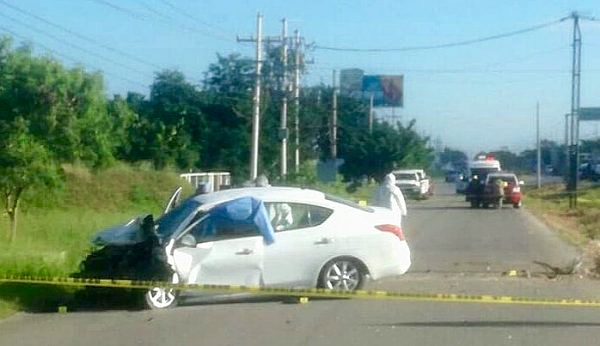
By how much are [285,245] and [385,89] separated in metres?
99.0

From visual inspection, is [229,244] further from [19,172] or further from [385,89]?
[385,89]

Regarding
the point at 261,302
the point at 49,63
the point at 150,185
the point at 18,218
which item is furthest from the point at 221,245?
the point at 150,185

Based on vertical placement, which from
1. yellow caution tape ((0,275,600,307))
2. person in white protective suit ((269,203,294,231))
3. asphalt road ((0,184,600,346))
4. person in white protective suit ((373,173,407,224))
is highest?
person in white protective suit ((373,173,407,224))

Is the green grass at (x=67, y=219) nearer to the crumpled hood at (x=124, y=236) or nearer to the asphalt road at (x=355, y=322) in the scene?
the crumpled hood at (x=124, y=236)

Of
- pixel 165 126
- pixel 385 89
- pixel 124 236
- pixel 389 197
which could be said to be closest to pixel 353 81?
pixel 385 89

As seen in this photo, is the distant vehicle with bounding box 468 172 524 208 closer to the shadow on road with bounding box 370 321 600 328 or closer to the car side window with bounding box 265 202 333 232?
the car side window with bounding box 265 202 333 232

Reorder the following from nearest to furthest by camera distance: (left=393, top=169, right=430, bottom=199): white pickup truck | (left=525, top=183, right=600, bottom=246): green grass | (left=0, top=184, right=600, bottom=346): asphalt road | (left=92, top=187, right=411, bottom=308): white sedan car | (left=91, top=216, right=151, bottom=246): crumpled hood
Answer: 1. (left=0, top=184, right=600, bottom=346): asphalt road
2. (left=92, top=187, right=411, bottom=308): white sedan car
3. (left=91, top=216, right=151, bottom=246): crumpled hood
4. (left=525, top=183, right=600, bottom=246): green grass
5. (left=393, top=169, right=430, bottom=199): white pickup truck

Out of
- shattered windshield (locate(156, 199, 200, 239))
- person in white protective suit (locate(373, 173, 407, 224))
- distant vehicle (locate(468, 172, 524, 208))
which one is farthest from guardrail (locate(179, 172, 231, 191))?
shattered windshield (locate(156, 199, 200, 239))

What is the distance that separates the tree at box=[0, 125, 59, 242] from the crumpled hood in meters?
11.5

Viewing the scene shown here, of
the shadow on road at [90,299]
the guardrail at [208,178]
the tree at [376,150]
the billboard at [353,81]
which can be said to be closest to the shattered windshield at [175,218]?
the shadow on road at [90,299]

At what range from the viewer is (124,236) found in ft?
59.6

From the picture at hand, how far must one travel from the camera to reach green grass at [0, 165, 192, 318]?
61.0 feet

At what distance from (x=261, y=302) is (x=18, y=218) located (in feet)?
54.1

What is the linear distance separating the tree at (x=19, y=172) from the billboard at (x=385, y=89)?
79.4 meters
